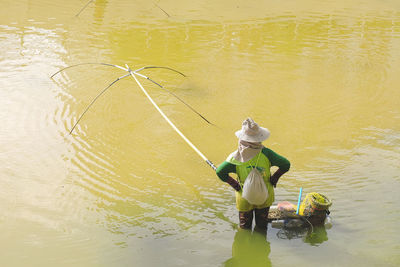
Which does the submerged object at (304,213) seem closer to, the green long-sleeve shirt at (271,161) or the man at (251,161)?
the man at (251,161)

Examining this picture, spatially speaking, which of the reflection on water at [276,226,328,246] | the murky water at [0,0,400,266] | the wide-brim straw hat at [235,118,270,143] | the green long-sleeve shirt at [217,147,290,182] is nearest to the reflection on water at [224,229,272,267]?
the murky water at [0,0,400,266]

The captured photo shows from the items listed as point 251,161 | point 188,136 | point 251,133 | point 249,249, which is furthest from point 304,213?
point 188,136

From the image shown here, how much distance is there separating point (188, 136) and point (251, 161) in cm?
230

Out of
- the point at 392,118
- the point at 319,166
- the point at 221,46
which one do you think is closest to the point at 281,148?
the point at 319,166

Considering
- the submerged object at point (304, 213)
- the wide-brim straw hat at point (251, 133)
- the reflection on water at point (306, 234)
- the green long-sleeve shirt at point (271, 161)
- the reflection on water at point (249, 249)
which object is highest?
the wide-brim straw hat at point (251, 133)

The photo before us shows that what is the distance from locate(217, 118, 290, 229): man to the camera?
311 cm

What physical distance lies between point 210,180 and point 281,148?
1.12m

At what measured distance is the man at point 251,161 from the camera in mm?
3105

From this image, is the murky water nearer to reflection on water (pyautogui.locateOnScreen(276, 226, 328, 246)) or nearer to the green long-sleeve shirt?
Answer: reflection on water (pyautogui.locateOnScreen(276, 226, 328, 246))

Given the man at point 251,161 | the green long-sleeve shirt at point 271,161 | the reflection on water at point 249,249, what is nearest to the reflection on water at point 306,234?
the reflection on water at point 249,249

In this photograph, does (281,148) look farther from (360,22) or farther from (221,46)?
(360,22)

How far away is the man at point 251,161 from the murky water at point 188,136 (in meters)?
0.47

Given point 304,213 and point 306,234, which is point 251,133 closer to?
point 304,213

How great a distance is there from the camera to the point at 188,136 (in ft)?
17.9
